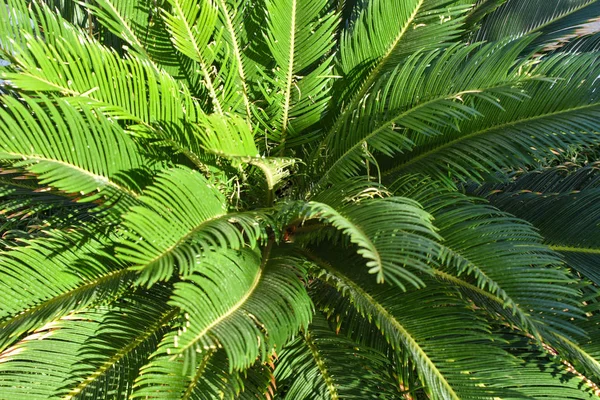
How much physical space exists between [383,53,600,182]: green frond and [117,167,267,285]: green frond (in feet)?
1.74

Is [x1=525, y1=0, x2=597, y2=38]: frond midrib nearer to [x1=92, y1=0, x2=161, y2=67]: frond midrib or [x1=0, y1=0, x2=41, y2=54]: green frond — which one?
[x1=92, y1=0, x2=161, y2=67]: frond midrib

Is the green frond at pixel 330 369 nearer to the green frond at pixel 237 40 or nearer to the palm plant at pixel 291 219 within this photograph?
the palm plant at pixel 291 219

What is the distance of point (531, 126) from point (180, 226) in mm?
865

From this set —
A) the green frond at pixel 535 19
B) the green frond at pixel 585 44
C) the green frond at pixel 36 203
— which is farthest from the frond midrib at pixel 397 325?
the green frond at pixel 585 44

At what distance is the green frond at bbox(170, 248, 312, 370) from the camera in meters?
0.89

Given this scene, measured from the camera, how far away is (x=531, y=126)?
132cm

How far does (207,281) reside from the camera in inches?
39.5

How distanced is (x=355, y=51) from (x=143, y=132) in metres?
0.65

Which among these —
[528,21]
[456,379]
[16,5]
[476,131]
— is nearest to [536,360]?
[456,379]

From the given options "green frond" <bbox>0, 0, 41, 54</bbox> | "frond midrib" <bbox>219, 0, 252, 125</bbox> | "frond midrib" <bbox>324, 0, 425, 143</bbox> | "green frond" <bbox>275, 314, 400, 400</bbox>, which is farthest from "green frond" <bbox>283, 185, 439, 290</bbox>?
"green frond" <bbox>0, 0, 41, 54</bbox>

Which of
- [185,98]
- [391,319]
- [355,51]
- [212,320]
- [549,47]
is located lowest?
[212,320]

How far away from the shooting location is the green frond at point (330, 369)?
114 cm

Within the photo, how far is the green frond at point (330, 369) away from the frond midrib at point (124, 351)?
0.89 ft

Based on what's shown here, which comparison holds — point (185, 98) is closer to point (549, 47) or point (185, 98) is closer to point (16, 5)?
point (16, 5)
